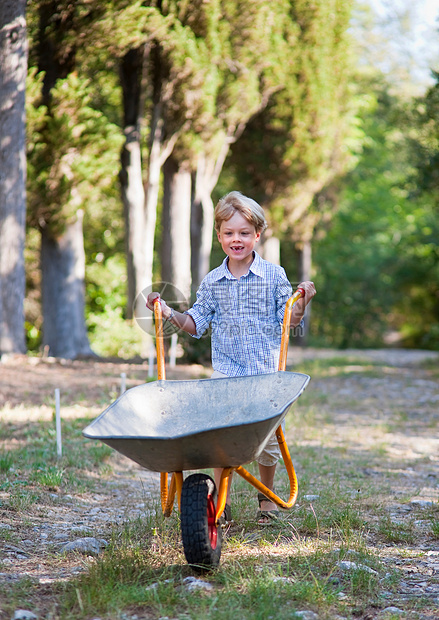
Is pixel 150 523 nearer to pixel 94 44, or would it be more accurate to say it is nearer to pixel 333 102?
pixel 94 44

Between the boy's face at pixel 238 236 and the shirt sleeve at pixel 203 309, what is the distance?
0.24m

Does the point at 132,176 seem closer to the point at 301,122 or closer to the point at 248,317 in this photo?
the point at 301,122

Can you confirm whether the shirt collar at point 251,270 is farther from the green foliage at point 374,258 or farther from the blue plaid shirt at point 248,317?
the green foliage at point 374,258

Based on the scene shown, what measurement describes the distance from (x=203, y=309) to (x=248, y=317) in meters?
0.25

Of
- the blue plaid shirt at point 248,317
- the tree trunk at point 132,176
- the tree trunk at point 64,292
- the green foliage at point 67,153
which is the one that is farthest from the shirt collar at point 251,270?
the tree trunk at point 132,176

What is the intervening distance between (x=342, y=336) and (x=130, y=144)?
14234mm

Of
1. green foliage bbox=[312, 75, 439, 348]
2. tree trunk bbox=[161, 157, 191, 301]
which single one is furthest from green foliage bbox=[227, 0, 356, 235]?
green foliage bbox=[312, 75, 439, 348]

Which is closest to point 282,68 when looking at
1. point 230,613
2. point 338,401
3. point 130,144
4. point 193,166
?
point 193,166

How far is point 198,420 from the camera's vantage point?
131 inches

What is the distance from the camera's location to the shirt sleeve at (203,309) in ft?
12.1

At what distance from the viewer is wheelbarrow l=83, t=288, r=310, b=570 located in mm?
2789

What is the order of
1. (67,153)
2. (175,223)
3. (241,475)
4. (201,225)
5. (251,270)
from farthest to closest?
(201,225) < (175,223) < (67,153) < (251,270) < (241,475)

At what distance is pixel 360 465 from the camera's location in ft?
18.6

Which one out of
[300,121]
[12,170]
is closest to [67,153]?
[12,170]
